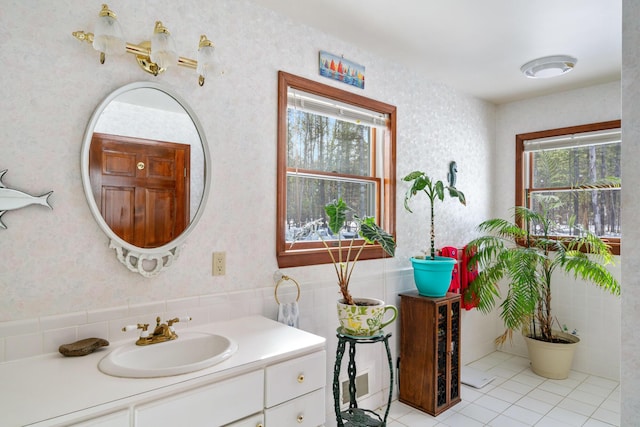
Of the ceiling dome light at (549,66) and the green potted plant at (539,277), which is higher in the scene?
the ceiling dome light at (549,66)

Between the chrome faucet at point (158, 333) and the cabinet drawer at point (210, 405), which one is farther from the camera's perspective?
the chrome faucet at point (158, 333)

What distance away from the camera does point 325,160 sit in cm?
261

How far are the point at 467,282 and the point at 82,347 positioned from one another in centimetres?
296

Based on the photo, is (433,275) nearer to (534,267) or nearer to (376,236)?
(376,236)

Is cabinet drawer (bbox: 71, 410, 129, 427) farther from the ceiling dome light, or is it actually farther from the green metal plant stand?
the ceiling dome light

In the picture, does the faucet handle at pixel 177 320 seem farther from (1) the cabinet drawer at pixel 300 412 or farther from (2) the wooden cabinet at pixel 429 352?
(2) the wooden cabinet at pixel 429 352

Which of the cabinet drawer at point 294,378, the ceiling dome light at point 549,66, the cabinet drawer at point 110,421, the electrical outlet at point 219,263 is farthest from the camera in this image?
the ceiling dome light at point 549,66

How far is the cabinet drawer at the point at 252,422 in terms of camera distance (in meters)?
1.39

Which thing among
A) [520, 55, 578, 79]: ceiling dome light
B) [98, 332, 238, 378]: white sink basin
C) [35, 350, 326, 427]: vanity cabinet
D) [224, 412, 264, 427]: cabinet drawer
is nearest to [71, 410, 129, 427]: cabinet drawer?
[35, 350, 326, 427]: vanity cabinet

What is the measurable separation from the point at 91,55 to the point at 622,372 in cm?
220

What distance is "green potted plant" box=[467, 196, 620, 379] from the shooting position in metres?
3.10

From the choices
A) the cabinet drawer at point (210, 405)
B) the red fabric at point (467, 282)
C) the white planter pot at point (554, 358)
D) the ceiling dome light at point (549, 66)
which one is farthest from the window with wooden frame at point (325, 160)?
the white planter pot at point (554, 358)

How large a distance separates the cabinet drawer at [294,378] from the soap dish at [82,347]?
677 mm

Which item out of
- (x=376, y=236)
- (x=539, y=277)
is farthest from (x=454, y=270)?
(x=376, y=236)
